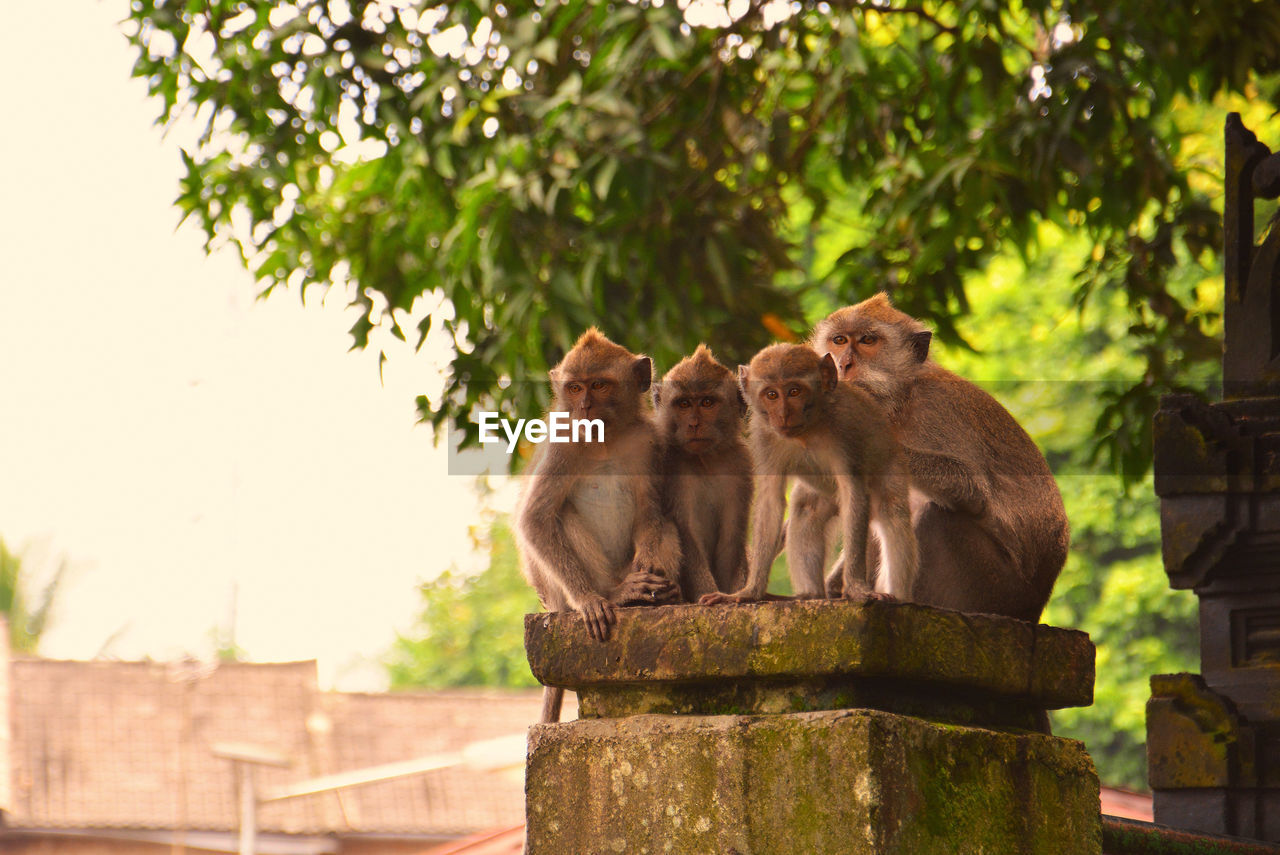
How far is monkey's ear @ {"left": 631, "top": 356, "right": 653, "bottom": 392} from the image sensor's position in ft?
10.0

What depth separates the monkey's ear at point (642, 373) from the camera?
3.06m

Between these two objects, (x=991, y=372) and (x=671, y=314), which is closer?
(x=671, y=314)

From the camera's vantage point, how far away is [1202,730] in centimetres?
376

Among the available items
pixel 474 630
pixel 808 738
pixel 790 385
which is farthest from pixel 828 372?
pixel 474 630

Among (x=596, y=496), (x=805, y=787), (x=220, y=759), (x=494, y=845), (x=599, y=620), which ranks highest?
(x=596, y=496)

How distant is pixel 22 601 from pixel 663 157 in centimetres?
2479

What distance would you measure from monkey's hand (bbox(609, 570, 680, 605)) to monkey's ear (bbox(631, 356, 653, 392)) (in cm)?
57

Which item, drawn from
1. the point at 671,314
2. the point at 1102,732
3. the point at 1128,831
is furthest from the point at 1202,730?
the point at 1102,732

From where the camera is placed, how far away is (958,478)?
3037 millimetres

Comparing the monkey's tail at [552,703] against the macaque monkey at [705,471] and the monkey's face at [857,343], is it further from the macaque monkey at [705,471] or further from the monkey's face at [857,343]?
the monkey's face at [857,343]

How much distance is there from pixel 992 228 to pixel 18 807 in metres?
14.0

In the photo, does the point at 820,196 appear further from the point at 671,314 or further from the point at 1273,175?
the point at 1273,175

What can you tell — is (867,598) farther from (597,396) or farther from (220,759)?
(220,759)

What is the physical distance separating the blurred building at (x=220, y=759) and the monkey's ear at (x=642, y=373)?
12.7 meters
